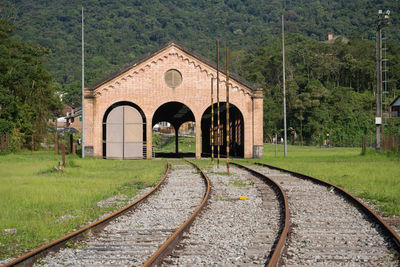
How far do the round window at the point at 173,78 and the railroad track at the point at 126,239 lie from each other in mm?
24521

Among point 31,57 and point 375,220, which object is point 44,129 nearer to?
point 31,57

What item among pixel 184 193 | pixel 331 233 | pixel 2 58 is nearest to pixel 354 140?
pixel 2 58

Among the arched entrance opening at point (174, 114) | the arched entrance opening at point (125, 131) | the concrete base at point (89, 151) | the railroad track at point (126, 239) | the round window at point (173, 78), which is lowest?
the railroad track at point (126, 239)

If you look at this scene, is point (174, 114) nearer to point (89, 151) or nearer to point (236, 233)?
point (89, 151)

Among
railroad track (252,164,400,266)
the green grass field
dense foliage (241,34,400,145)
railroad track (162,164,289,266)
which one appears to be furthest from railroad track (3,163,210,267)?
dense foliage (241,34,400,145)

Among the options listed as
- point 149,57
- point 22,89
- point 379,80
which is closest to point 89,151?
point 149,57

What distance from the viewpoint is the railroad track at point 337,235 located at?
20.3ft

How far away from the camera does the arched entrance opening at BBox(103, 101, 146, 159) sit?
3597 centimetres

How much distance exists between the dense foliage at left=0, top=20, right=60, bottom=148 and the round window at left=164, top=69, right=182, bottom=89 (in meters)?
14.4

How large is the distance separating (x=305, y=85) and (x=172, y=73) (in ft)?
192

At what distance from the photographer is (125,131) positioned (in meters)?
36.2

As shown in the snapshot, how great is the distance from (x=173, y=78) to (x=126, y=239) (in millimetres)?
28925

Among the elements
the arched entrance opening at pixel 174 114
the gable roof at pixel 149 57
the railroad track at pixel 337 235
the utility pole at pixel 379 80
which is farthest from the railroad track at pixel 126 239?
the arched entrance opening at pixel 174 114

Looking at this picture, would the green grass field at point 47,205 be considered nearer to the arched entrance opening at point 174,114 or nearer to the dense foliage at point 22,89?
the arched entrance opening at point 174,114
